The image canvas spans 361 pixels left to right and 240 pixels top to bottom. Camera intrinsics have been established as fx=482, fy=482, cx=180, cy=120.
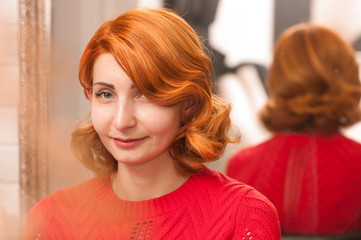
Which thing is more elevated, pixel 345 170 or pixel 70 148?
pixel 70 148

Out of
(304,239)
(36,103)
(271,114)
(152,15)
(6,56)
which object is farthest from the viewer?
(271,114)

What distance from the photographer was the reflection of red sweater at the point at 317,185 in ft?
5.46

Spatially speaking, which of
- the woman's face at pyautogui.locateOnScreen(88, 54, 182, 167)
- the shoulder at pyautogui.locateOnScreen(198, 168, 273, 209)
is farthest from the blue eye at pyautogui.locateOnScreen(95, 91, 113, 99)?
the shoulder at pyautogui.locateOnScreen(198, 168, 273, 209)

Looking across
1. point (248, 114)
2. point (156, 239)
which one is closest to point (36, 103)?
point (156, 239)

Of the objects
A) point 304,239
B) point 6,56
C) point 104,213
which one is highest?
point 6,56

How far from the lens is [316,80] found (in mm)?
1676

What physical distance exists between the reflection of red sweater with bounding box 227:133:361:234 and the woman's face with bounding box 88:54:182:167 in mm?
1048

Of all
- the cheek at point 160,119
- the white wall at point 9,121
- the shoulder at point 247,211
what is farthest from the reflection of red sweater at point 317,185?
the white wall at point 9,121

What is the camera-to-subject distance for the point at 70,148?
23.9 inches

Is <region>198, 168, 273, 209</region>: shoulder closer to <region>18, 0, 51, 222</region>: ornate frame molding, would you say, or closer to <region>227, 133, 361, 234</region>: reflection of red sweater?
<region>18, 0, 51, 222</region>: ornate frame molding

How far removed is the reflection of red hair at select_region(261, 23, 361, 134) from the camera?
5.50 ft

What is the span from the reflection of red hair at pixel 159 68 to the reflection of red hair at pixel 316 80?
3.12 feet

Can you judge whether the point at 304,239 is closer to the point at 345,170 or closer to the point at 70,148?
the point at 345,170

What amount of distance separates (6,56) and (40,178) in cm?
22
